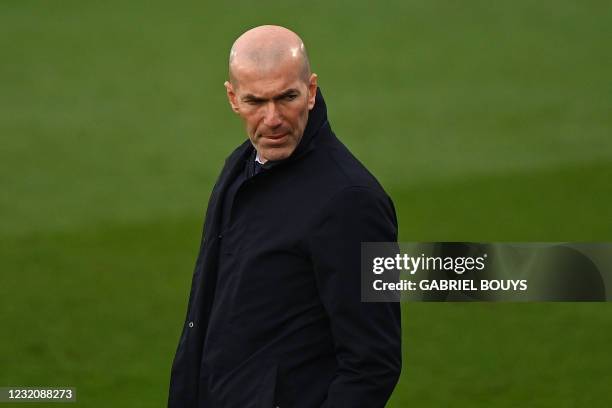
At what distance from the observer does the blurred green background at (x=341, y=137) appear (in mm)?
6734

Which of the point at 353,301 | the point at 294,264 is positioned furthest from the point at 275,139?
the point at 353,301

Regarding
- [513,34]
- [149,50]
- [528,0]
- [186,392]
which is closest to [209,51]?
[149,50]

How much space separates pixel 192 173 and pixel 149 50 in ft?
10.2

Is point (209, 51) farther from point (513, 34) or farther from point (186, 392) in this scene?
point (186, 392)

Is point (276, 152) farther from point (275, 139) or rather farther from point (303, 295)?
point (303, 295)

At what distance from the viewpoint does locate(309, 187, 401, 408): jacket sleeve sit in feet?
9.23

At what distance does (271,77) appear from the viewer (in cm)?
287

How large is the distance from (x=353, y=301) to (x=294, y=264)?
0.16 metres

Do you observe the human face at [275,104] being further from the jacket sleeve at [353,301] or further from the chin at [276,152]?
the jacket sleeve at [353,301]

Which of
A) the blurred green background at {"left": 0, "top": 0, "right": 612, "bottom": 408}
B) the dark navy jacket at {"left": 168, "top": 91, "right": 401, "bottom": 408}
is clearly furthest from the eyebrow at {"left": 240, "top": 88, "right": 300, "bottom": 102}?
the blurred green background at {"left": 0, "top": 0, "right": 612, "bottom": 408}

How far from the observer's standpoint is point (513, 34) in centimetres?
1262

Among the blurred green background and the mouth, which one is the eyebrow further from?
the blurred green background

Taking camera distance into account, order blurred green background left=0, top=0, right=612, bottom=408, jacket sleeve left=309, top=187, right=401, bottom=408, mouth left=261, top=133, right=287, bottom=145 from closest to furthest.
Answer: jacket sleeve left=309, top=187, right=401, bottom=408 < mouth left=261, top=133, right=287, bottom=145 < blurred green background left=0, top=0, right=612, bottom=408

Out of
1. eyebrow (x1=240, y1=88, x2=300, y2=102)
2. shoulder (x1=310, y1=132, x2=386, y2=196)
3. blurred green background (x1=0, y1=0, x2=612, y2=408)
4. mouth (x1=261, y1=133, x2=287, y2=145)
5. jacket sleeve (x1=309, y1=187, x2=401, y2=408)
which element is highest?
blurred green background (x1=0, y1=0, x2=612, y2=408)
